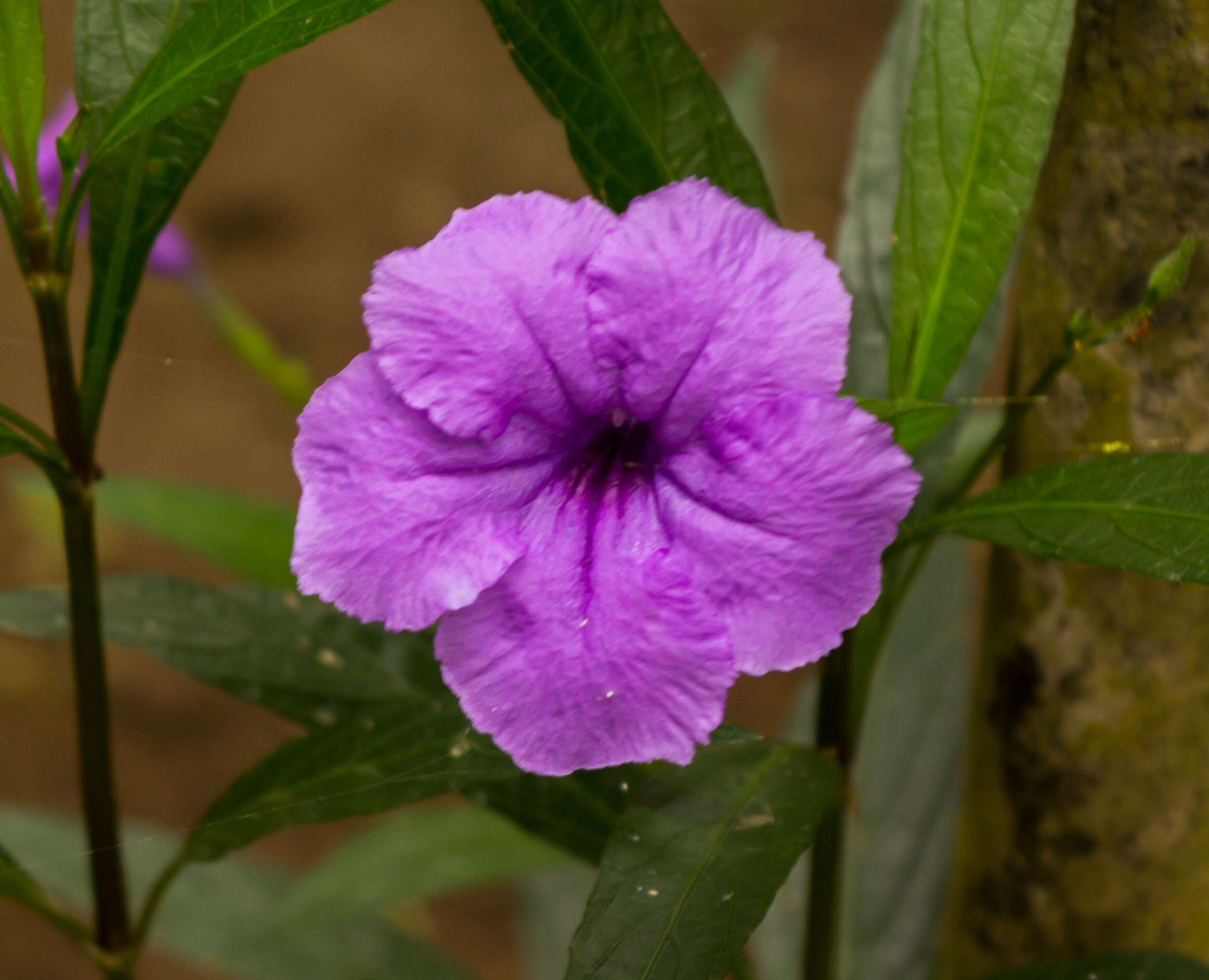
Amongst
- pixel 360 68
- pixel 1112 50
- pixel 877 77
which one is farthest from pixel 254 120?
pixel 1112 50

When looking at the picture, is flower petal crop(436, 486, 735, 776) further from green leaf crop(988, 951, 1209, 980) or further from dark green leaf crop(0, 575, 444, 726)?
green leaf crop(988, 951, 1209, 980)

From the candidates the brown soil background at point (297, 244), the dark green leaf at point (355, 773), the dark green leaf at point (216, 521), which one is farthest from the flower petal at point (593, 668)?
the brown soil background at point (297, 244)

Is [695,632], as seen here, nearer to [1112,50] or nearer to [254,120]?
[1112,50]

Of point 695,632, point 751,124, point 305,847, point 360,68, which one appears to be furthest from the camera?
point 360,68

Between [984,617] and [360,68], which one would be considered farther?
[360,68]

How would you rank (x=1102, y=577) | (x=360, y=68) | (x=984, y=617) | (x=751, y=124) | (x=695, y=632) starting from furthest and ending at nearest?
(x=360, y=68)
(x=751, y=124)
(x=984, y=617)
(x=1102, y=577)
(x=695, y=632)

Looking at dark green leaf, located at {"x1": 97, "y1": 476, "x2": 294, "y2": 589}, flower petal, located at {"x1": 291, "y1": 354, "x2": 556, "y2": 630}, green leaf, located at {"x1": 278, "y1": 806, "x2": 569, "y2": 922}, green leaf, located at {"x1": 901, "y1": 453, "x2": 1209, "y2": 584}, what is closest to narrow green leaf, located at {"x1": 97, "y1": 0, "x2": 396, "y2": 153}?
flower petal, located at {"x1": 291, "y1": 354, "x2": 556, "y2": 630}
